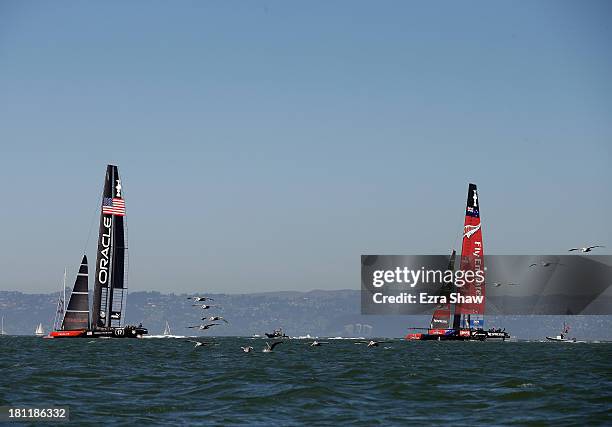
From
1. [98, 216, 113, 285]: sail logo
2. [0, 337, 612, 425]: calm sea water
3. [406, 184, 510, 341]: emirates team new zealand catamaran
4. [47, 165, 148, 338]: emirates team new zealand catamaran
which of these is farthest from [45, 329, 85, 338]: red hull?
[0, 337, 612, 425]: calm sea water

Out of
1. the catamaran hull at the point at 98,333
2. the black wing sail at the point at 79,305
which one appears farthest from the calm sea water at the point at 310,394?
the catamaran hull at the point at 98,333

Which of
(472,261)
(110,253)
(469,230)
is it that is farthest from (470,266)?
(110,253)

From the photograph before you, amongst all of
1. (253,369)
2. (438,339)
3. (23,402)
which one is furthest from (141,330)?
(23,402)

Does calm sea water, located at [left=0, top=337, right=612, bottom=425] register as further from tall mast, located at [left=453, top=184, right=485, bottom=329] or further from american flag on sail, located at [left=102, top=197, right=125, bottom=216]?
tall mast, located at [left=453, top=184, right=485, bottom=329]

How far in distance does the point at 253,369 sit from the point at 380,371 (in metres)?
9.06

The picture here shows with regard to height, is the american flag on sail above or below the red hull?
above

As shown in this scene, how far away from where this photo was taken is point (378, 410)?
48.2m

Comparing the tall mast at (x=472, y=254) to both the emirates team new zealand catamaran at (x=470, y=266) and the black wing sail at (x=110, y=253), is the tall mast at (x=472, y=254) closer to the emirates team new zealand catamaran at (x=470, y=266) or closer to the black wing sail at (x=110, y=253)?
the emirates team new zealand catamaran at (x=470, y=266)

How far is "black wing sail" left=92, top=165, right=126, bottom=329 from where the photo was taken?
163 metres

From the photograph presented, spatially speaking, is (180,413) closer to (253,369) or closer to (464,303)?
(253,369)

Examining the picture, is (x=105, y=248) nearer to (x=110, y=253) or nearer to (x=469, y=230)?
(x=110, y=253)

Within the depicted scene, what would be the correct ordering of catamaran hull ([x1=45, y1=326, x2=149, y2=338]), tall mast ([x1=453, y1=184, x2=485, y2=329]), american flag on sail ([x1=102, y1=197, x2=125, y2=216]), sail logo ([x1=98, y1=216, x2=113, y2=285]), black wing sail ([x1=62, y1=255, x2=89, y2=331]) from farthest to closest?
1. tall mast ([x1=453, y1=184, x2=485, y2=329])
2. american flag on sail ([x1=102, y1=197, x2=125, y2=216])
3. sail logo ([x1=98, y1=216, x2=113, y2=285])
4. catamaran hull ([x1=45, y1=326, x2=149, y2=338])
5. black wing sail ([x1=62, y1=255, x2=89, y2=331])

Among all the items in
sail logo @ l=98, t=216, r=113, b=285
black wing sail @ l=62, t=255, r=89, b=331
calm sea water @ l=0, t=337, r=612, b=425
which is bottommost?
calm sea water @ l=0, t=337, r=612, b=425

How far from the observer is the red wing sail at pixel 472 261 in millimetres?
192125
